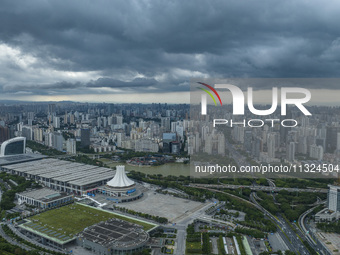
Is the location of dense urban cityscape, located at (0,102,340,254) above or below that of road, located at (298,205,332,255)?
above

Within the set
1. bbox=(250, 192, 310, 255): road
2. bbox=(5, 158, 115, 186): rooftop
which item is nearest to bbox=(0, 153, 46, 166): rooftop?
bbox=(5, 158, 115, 186): rooftop

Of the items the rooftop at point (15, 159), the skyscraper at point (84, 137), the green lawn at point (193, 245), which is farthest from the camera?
the skyscraper at point (84, 137)

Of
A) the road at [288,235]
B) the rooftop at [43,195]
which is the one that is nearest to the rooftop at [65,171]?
the rooftop at [43,195]

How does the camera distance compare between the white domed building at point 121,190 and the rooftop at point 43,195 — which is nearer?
the rooftop at point 43,195

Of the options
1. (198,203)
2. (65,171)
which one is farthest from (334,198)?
(65,171)

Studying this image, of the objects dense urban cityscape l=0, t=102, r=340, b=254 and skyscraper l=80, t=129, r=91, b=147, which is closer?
dense urban cityscape l=0, t=102, r=340, b=254

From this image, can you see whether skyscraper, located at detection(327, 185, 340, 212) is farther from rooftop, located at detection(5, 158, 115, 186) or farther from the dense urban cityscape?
rooftop, located at detection(5, 158, 115, 186)

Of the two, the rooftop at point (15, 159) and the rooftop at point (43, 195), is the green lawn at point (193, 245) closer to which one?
the rooftop at point (43, 195)
